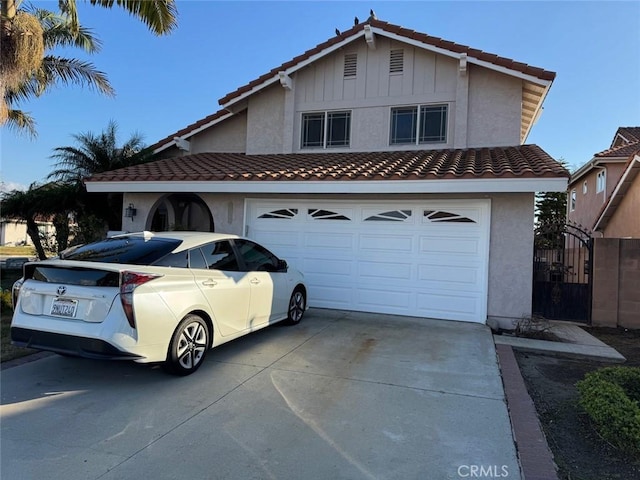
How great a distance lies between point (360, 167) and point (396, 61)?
12.5 feet

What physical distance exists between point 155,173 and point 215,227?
6.34 ft

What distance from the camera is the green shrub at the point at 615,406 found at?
3518 mm

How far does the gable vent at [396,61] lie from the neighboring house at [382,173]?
3 centimetres

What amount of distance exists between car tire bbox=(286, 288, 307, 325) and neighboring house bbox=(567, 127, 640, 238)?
10.9 meters

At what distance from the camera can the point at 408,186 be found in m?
8.06

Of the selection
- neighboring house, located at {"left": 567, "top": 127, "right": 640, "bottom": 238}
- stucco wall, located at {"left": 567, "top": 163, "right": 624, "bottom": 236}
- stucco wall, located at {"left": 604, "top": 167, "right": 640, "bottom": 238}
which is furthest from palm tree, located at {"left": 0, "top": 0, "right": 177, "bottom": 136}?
stucco wall, located at {"left": 567, "top": 163, "right": 624, "bottom": 236}

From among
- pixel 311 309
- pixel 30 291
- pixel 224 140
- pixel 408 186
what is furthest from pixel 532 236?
pixel 224 140

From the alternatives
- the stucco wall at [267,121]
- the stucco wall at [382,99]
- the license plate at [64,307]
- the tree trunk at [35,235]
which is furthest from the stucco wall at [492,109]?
the tree trunk at [35,235]

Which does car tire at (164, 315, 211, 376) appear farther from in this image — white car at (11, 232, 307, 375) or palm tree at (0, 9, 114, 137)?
palm tree at (0, 9, 114, 137)

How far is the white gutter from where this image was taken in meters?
7.42

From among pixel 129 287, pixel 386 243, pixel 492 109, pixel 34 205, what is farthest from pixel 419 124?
pixel 34 205

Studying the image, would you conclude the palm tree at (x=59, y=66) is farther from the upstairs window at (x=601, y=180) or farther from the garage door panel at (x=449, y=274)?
the upstairs window at (x=601, y=180)

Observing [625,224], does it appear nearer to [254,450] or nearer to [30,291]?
[254,450]

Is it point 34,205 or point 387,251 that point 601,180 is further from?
point 34,205
